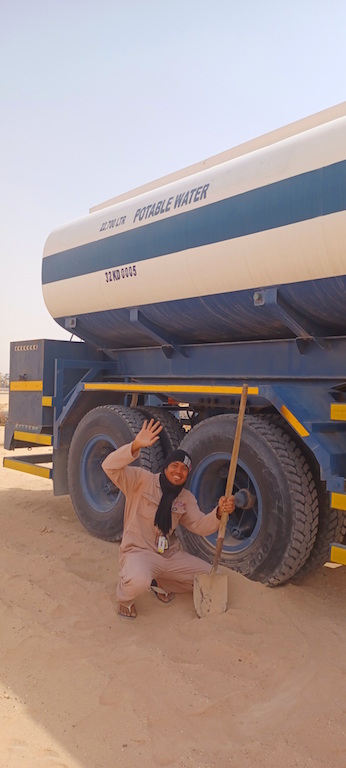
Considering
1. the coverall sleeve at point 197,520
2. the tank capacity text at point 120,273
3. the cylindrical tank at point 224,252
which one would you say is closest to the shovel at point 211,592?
the coverall sleeve at point 197,520

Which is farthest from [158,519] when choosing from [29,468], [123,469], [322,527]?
[29,468]

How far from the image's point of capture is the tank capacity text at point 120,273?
5.90m

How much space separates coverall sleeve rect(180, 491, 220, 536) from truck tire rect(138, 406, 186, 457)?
1.41 m

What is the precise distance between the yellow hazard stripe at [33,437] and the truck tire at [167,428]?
4.61 feet

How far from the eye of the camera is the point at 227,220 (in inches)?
193

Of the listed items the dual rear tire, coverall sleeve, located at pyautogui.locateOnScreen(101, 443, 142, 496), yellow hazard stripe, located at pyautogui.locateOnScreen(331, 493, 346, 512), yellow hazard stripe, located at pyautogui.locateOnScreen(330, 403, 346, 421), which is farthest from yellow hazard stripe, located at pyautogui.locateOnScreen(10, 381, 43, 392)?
yellow hazard stripe, located at pyautogui.locateOnScreen(331, 493, 346, 512)

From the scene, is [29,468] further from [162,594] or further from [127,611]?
[127,611]

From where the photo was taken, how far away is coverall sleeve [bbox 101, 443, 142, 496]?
13.5 feet

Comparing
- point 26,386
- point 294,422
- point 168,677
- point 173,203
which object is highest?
point 173,203

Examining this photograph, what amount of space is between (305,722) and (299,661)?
1.83 ft

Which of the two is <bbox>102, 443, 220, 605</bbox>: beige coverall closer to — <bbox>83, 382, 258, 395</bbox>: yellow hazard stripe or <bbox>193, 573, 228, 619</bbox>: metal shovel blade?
<bbox>193, 573, 228, 619</bbox>: metal shovel blade

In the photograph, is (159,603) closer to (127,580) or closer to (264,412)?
(127,580)

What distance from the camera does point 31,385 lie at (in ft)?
23.8

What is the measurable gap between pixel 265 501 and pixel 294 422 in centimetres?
57
